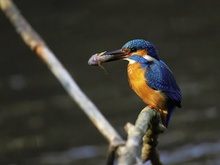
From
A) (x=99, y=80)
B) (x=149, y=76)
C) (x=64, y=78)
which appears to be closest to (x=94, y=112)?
(x=64, y=78)

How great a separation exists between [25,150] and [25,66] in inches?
74.3

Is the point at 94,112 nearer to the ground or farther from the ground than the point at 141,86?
nearer to the ground

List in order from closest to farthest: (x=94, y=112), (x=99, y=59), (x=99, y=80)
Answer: (x=94, y=112) < (x=99, y=59) < (x=99, y=80)

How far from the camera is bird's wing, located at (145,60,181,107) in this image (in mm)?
1438

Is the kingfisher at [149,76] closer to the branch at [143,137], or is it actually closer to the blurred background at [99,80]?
the branch at [143,137]

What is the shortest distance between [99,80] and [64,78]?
18.9ft

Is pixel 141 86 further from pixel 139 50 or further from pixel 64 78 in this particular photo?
pixel 64 78

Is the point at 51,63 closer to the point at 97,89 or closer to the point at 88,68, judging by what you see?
the point at 97,89

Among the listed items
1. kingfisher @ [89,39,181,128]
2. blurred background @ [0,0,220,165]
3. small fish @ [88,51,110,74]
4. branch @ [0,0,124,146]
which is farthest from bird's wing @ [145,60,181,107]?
blurred background @ [0,0,220,165]

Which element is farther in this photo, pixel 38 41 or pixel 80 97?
pixel 38 41

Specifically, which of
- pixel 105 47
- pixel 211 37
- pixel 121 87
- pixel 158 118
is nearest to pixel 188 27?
pixel 211 37

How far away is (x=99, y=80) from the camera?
686 centimetres

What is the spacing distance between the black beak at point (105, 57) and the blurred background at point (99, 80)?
392 centimetres

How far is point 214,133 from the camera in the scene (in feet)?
18.4
